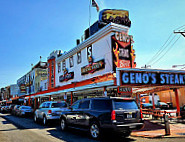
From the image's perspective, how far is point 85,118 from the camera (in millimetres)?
8617

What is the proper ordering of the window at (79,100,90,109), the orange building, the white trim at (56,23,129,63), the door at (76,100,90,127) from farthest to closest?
the orange building < the white trim at (56,23,129,63) < the window at (79,100,90,109) < the door at (76,100,90,127)

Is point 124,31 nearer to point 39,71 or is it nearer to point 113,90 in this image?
point 113,90

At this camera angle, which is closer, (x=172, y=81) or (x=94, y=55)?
(x=172, y=81)

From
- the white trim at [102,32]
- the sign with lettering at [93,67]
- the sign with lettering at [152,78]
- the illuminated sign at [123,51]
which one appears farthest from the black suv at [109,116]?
the white trim at [102,32]

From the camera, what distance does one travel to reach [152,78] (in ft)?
42.9

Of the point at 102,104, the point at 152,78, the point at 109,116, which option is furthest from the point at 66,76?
the point at 109,116

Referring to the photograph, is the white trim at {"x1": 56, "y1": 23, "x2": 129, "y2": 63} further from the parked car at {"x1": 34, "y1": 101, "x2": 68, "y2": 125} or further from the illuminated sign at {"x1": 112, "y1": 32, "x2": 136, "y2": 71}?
the parked car at {"x1": 34, "y1": 101, "x2": 68, "y2": 125}

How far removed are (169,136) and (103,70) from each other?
33.7ft

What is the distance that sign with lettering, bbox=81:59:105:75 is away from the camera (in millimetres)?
18094

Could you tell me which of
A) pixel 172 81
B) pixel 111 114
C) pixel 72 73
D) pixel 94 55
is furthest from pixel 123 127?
pixel 72 73

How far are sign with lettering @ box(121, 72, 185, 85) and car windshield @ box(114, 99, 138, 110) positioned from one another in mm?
4087

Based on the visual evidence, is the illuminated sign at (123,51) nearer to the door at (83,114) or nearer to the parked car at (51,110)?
the parked car at (51,110)

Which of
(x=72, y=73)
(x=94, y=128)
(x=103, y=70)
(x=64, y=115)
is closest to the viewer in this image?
(x=94, y=128)

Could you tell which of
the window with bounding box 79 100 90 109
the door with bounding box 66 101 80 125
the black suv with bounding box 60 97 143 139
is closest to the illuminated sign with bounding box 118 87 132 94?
the door with bounding box 66 101 80 125
